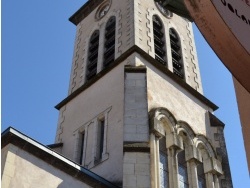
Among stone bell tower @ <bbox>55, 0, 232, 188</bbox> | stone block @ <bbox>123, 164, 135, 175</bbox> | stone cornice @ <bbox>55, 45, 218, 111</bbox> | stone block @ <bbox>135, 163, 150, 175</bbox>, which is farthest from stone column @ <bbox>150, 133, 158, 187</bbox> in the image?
stone cornice @ <bbox>55, 45, 218, 111</bbox>

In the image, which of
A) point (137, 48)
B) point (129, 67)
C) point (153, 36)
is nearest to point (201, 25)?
point (129, 67)

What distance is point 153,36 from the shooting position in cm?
1709

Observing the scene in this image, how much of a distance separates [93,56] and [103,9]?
2.98 meters

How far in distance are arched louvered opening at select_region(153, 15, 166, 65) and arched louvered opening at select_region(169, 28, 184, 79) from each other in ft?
1.87

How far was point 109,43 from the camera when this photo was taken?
17.8 metres

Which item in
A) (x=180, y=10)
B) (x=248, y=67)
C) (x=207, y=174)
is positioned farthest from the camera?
(x=207, y=174)

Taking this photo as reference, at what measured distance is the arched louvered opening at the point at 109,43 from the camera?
661 inches

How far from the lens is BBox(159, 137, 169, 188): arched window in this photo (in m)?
11.6

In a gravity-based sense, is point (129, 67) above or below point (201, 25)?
above

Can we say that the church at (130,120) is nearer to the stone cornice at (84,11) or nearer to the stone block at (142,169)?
the stone block at (142,169)

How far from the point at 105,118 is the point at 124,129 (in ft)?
7.08

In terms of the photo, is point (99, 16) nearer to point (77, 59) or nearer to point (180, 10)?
point (77, 59)

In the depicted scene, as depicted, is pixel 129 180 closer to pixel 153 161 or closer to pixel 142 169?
pixel 142 169

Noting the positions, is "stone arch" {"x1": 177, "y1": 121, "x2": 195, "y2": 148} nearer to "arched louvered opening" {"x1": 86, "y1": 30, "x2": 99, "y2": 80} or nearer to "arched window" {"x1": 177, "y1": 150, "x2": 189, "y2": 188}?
"arched window" {"x1": 177, "y1": 150, "x2": 189, "y2": 188}
